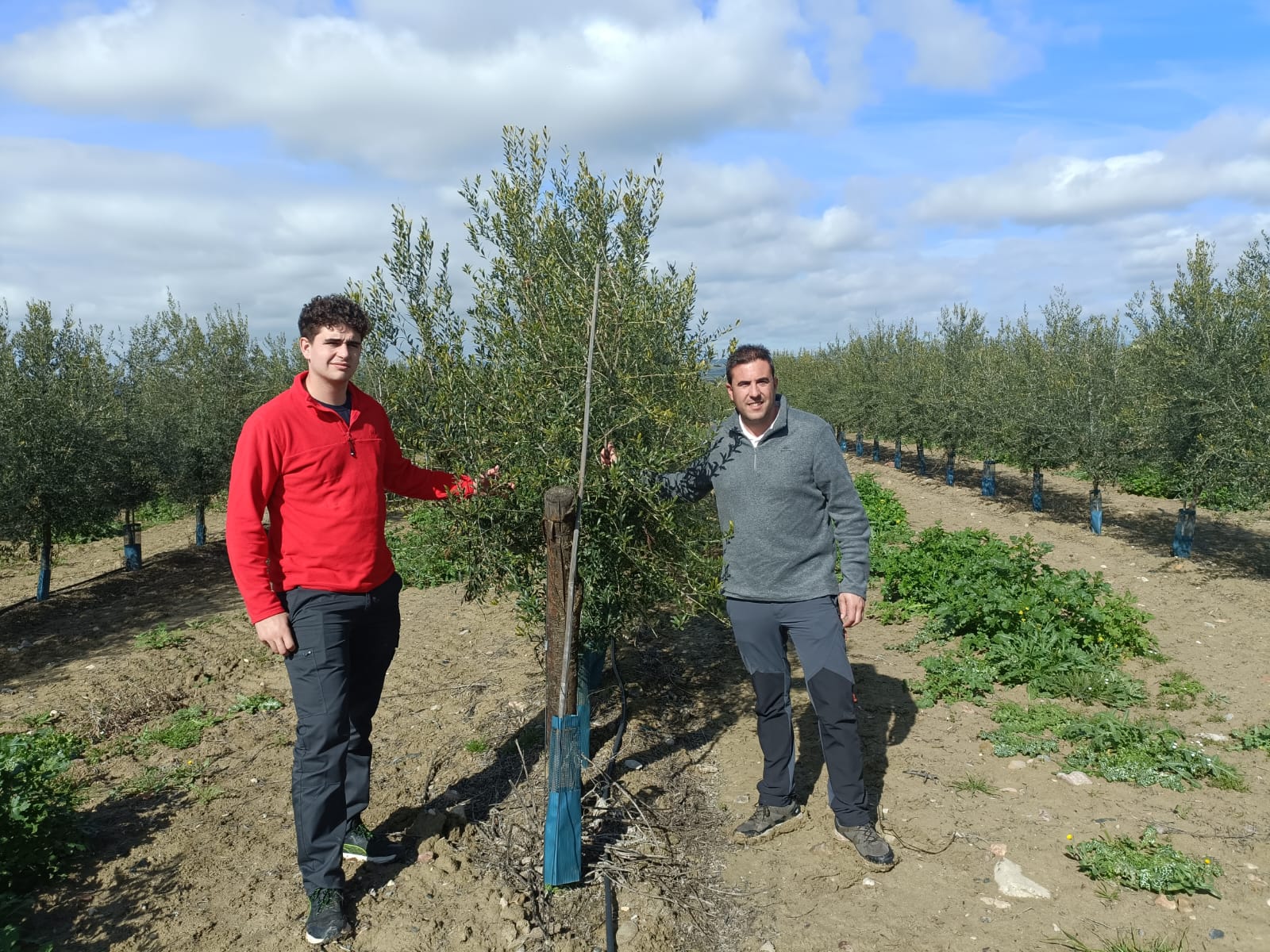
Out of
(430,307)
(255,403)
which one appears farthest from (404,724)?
(255,403)

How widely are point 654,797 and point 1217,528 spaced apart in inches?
600

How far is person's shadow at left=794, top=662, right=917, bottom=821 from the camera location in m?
4.96

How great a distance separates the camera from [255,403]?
55.0ft

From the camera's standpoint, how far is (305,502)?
3.49 metres

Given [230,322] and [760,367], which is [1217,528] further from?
[230,322]

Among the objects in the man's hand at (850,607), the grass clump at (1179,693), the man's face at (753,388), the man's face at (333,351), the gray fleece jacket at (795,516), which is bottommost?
the grass clump at (1179,693)

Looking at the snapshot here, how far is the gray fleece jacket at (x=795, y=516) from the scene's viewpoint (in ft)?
13.3

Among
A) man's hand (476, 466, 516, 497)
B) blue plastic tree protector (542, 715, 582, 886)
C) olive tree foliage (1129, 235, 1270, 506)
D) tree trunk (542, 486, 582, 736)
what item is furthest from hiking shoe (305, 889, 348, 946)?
olive tree foliage (1129, 235, 1270, 506)

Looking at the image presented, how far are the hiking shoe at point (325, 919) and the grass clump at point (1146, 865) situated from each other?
3.52 metres

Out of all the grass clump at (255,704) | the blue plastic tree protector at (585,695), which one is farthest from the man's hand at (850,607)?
the grass clump at (255,704)

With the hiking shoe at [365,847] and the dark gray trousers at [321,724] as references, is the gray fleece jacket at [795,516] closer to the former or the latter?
the dark gray trousers at [321,724]

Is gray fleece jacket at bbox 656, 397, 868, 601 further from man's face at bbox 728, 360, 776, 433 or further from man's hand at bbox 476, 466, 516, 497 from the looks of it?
man's hand at bbox 476, 466, 516, 497

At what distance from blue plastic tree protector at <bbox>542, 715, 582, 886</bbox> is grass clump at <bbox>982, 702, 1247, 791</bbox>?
122 inches

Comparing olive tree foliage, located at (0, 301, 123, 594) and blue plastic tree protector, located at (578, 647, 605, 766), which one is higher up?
olive tree foliage, located at (0, 301, 123, 594)
